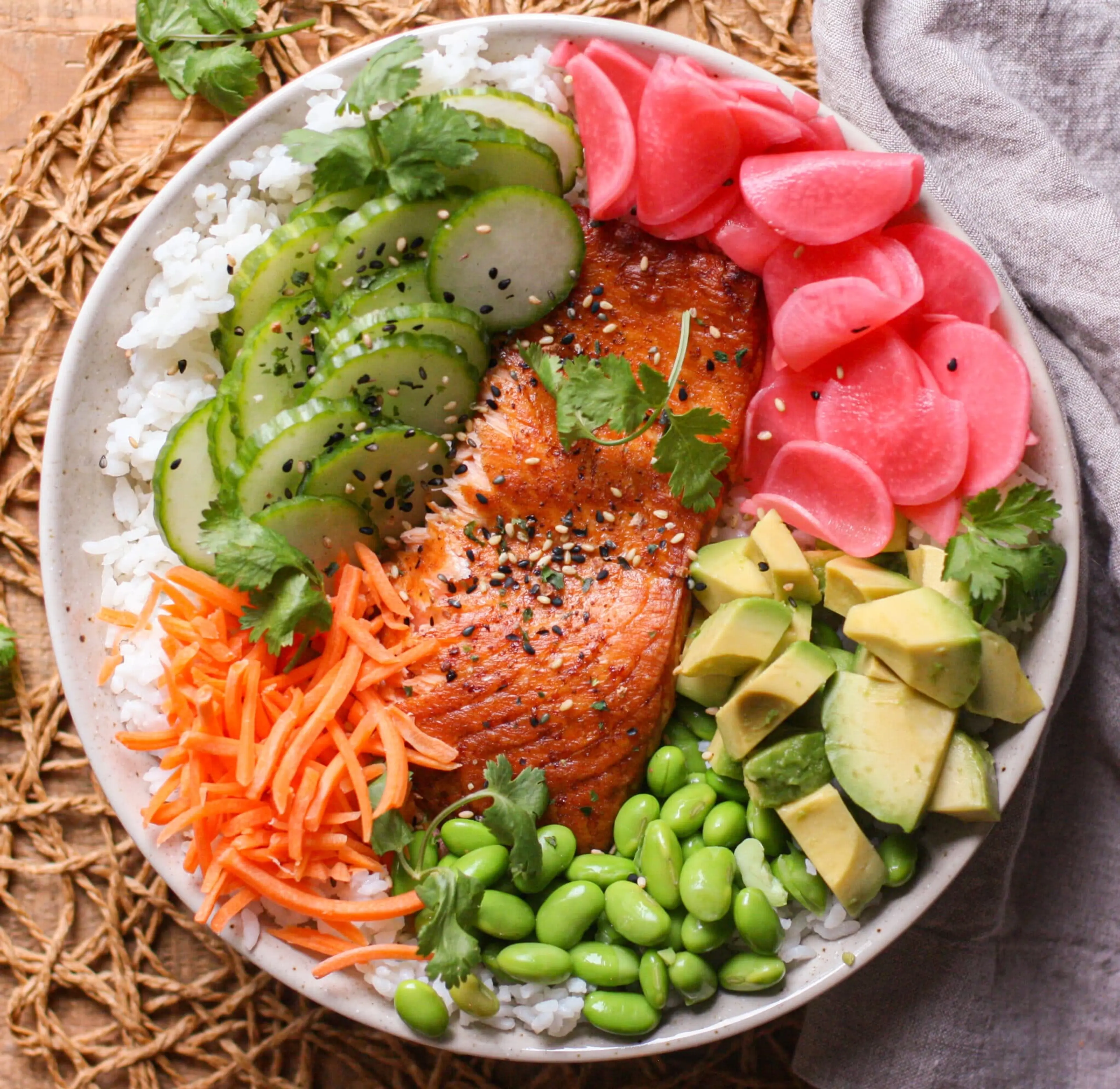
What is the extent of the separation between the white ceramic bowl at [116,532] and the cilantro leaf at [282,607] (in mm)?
686

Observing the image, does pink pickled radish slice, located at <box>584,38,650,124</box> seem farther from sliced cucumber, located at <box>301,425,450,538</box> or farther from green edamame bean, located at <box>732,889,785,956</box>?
green edamame bean, located at <box>732,889,785,956</box>

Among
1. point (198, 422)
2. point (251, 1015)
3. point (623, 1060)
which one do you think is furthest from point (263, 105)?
point (623, 1060)

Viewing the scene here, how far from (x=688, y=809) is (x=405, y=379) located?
5.20ft

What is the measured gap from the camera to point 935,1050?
352 centimetres

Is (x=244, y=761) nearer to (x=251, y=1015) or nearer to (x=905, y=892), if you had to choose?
(x=251, y=1015)

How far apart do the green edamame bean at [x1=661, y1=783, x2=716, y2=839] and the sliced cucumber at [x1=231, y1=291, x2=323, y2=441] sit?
5.67ft

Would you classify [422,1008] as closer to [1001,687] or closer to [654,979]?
[654,979]

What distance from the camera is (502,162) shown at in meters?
3.15

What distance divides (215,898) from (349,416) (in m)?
1.52

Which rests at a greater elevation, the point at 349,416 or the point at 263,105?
the point at 263,105

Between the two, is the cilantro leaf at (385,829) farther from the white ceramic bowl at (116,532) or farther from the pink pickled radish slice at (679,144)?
the pink pickled radish slice at (679,144)

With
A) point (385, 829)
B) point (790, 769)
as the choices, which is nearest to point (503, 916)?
point (385, 829)

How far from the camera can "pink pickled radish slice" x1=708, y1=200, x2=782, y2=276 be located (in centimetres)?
327

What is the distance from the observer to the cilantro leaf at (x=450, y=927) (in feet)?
9.59
